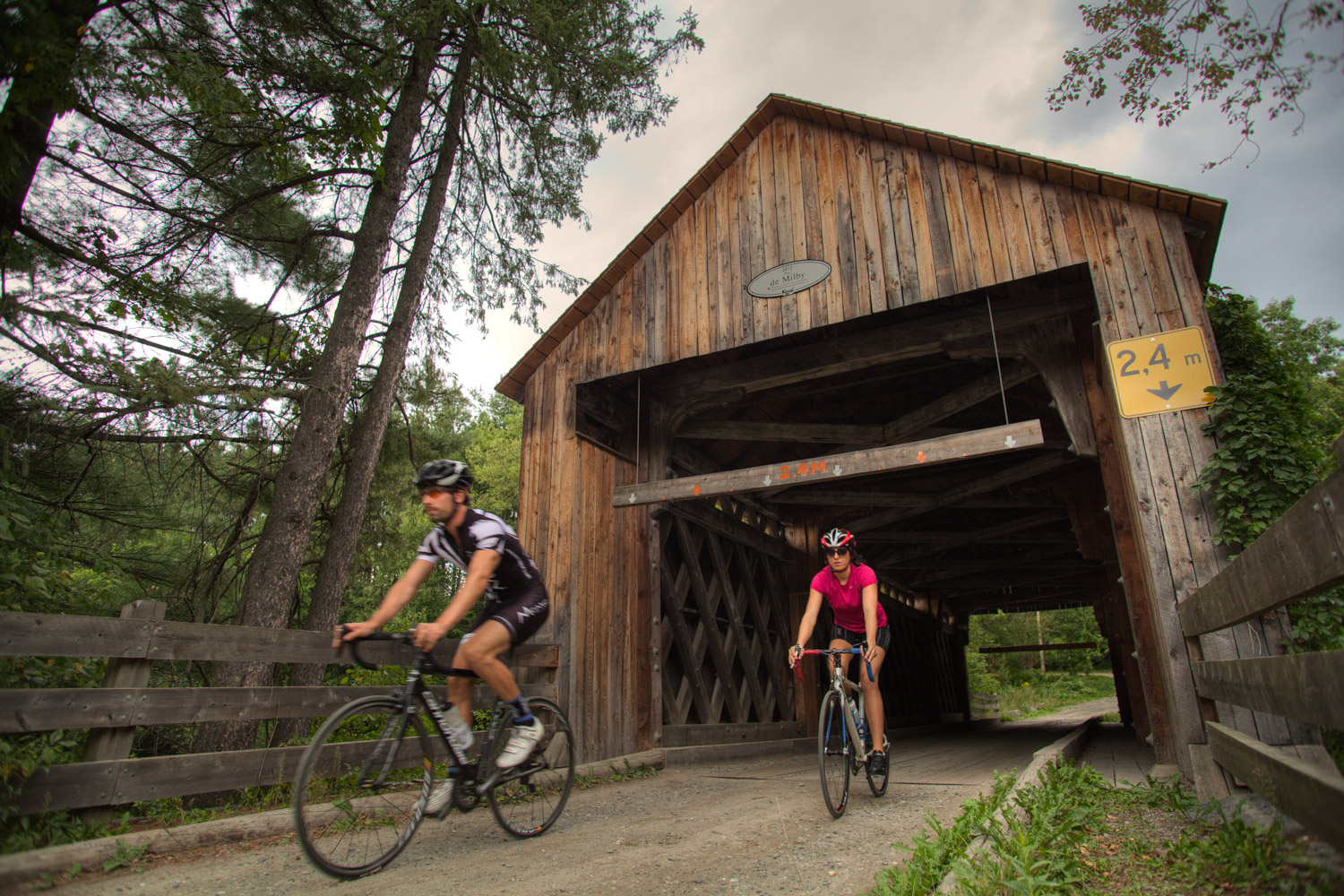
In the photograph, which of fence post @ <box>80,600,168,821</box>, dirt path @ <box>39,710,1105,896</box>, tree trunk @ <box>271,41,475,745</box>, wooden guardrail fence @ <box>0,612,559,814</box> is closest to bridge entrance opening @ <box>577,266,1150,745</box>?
dirt path @ <box>39,710,1105,896</box>

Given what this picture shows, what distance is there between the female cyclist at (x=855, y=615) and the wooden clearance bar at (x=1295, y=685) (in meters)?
1.63

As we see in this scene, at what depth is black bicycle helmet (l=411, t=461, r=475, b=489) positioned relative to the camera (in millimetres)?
3154

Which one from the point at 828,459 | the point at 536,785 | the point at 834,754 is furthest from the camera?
the point at 828,459

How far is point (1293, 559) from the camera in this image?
1781 mm

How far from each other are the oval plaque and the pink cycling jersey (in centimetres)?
272

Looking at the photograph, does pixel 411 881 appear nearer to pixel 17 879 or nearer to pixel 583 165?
pixel 17 879

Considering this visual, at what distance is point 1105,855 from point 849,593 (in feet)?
5.88

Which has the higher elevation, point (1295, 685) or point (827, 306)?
point (827, 306)

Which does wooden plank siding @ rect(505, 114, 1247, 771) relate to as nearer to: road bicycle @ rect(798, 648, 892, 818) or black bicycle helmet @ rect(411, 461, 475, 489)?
road bicycle @ rect(798, 648, 892, 818)

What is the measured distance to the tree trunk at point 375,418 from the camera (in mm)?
7496

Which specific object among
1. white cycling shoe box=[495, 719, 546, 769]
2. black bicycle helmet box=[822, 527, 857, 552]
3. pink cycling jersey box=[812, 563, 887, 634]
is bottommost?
white cycling shoe box=[495, 719, 546, 769]

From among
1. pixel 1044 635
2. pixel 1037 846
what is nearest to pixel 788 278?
pixel 1037 846

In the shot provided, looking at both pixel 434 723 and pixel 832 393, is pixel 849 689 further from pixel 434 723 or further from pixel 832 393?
pixel 832 393

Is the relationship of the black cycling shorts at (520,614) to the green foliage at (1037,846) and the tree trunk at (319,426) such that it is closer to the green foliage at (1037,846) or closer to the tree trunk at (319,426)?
the green foliage at (1037,846)
